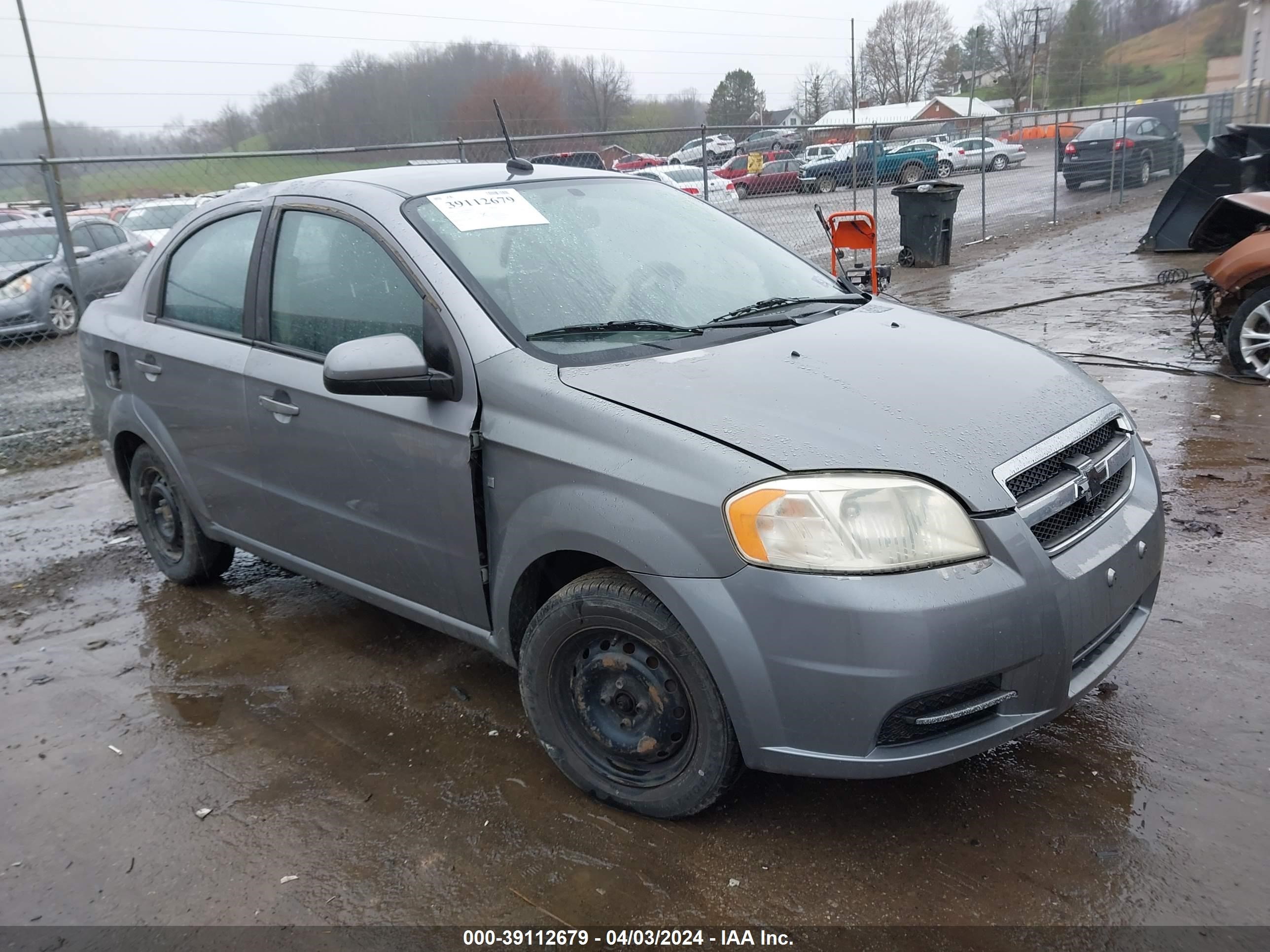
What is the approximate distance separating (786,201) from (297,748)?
1156cm

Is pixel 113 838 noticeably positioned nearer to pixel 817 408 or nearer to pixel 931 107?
pixel 817 408

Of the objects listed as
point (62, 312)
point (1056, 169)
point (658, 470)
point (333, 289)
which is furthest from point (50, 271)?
point (1056, 169)

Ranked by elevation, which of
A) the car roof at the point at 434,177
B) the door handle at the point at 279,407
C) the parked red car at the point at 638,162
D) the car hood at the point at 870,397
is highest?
the car roof at the point at 434,177

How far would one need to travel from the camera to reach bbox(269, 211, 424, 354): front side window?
3266mm

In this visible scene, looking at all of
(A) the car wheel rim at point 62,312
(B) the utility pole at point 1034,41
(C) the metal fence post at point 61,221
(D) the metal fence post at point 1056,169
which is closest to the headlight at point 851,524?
(C) the metal fence post at point 61,221

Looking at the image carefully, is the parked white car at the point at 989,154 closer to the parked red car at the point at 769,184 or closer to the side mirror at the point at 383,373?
the parked red car at the point at 769,184

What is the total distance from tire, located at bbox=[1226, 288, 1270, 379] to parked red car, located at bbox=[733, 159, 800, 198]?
7406 millimetres

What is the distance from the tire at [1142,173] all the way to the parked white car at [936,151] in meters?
3.86

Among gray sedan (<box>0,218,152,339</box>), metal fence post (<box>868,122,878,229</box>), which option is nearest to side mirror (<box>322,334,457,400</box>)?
gray sedan (<box>0,218,152,339</box>)

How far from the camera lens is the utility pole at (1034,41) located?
8950 centimetres

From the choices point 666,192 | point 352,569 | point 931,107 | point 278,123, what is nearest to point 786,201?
point 666,192

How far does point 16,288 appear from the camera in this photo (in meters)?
11.1

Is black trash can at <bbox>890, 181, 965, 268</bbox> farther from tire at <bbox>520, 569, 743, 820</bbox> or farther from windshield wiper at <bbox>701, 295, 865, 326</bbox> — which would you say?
tire at <bbox>520, 569, 743, 820</bbox>

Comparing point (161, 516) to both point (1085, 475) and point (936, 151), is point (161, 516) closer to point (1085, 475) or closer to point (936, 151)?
point (1085, 475)
